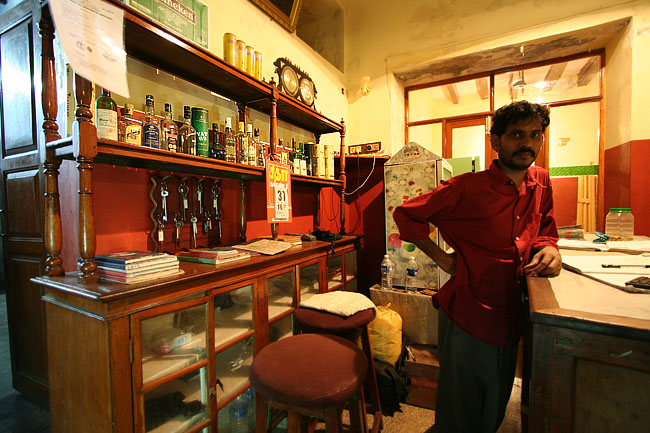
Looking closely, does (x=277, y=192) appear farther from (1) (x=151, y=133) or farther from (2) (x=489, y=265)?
(2) (x=489, y=265)

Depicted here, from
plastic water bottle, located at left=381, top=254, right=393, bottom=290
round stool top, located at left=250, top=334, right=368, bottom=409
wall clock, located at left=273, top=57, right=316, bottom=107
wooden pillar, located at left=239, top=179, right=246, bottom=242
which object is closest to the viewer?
round stool top, located at left=250, top=334, right=368, bottom=409

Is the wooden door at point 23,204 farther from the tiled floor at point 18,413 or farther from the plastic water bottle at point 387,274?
the plastic water bottle at point 387,274

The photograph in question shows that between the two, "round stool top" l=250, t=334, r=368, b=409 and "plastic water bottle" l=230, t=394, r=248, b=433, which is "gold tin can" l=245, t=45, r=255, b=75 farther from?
"plastic water bottle" l=230, t=394, r=248, b=433

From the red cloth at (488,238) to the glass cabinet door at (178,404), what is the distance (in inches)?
48.9

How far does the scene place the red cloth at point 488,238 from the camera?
1.26 metres

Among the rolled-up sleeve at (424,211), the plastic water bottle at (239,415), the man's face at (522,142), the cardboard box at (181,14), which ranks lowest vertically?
the plastic water bottle at (239,415)

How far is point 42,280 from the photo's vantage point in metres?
1.17

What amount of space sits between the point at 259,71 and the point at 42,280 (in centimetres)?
167

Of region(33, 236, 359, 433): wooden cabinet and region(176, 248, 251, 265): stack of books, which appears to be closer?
region(33, 236, 359, 433): wooden cabinet

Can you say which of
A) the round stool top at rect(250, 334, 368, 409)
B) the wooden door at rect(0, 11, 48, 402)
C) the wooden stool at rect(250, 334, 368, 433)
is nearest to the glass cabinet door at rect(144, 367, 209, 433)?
the wooden stool at rect(250, 334, 368, 433)

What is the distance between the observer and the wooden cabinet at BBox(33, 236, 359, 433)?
102 centimetres

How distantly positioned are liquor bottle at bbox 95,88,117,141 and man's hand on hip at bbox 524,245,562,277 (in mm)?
1731

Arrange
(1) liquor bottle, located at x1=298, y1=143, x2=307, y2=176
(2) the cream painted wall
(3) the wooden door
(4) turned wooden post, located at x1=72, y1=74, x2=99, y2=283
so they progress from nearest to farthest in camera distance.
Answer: (4) turned wooden post, located at x1=72, y1=74, x2=99, y2=283 < (3) the wooden door < (1) liquor bottle, located at x1=298, y1=143, x2=307, y2=176 < (2) the cream painted wall

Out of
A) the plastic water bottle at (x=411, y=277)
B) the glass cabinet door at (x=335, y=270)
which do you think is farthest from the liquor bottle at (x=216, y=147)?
the plastic water bottle at (x=411, y=277)
